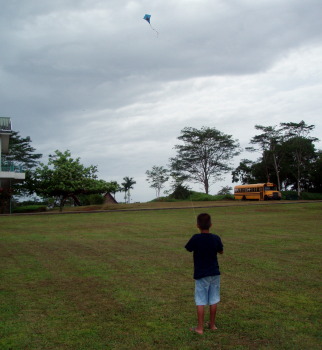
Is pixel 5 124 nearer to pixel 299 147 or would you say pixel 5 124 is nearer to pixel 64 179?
pixel 64 179

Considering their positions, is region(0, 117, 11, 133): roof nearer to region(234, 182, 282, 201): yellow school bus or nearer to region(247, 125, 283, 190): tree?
region(234, 182, 282, 201): yellow school bus

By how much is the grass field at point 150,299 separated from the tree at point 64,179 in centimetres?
2562

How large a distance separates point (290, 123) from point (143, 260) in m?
56.5

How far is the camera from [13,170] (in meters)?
34.7

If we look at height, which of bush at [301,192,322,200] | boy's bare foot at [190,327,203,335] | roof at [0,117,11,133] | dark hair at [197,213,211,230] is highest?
roof at [0,117,11,133]

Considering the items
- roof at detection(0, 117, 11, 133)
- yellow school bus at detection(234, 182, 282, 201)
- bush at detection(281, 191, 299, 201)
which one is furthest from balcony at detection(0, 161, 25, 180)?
bush at detection(281, 191, 299, 201)

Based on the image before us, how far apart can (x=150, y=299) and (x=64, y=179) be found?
31904 mm

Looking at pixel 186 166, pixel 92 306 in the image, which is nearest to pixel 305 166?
pixel 186 166

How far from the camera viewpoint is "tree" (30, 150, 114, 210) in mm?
37469

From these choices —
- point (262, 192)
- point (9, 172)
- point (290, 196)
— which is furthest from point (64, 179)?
point (290, 196)

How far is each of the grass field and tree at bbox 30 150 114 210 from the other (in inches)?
1009

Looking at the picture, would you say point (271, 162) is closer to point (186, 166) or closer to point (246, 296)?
point (186, 166)

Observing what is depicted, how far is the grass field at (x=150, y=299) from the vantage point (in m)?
4.93

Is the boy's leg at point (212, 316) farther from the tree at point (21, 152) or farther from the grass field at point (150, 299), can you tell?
the tree at point (21, 152)
